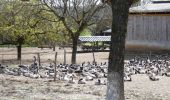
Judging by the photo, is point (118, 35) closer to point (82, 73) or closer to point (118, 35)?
point (118, 35)

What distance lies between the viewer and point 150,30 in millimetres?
33750

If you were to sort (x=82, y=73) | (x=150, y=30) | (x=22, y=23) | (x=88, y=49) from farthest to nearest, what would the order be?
(x=88, y=49)
(x=150, y=30)
(x=22, y=23)
(x=82, y=73)

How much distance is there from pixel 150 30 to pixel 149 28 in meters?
0.20

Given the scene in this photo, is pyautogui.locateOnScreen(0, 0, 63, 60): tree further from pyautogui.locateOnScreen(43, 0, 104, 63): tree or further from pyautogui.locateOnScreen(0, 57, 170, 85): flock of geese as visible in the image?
pyautogui.locateOnScreen(0, 57, 170, 85): flock of geese

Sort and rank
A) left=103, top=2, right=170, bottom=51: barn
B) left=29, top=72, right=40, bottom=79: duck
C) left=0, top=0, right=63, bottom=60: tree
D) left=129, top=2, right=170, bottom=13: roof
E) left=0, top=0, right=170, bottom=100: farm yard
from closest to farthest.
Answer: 1. left=0, top=0, right=170, bottom=100: farm yard
2. left=29, top=72, right=40, bottom=79: duck
3. left=0, top=0, right=63, bottom=60: tree
4. left=129, top=2, right=170, bottom=13: roof
5. left=103, top=2, right=170, bottom=51: barn

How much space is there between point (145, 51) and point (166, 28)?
2.39 meters

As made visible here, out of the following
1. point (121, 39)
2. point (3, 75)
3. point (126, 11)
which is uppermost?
point (126, 11)

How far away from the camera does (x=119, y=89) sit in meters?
10.6

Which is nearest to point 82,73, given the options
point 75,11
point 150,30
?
point 75,11

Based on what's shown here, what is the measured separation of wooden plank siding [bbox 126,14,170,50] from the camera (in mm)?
33188

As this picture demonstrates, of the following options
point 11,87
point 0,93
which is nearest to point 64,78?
point 11,87

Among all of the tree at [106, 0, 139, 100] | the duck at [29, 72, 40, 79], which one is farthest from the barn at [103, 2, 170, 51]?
the tree at [106, 0, 139, 100]

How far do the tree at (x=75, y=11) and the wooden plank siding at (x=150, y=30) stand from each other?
5657mm

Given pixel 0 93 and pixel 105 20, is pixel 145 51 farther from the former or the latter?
pixel 0 93
